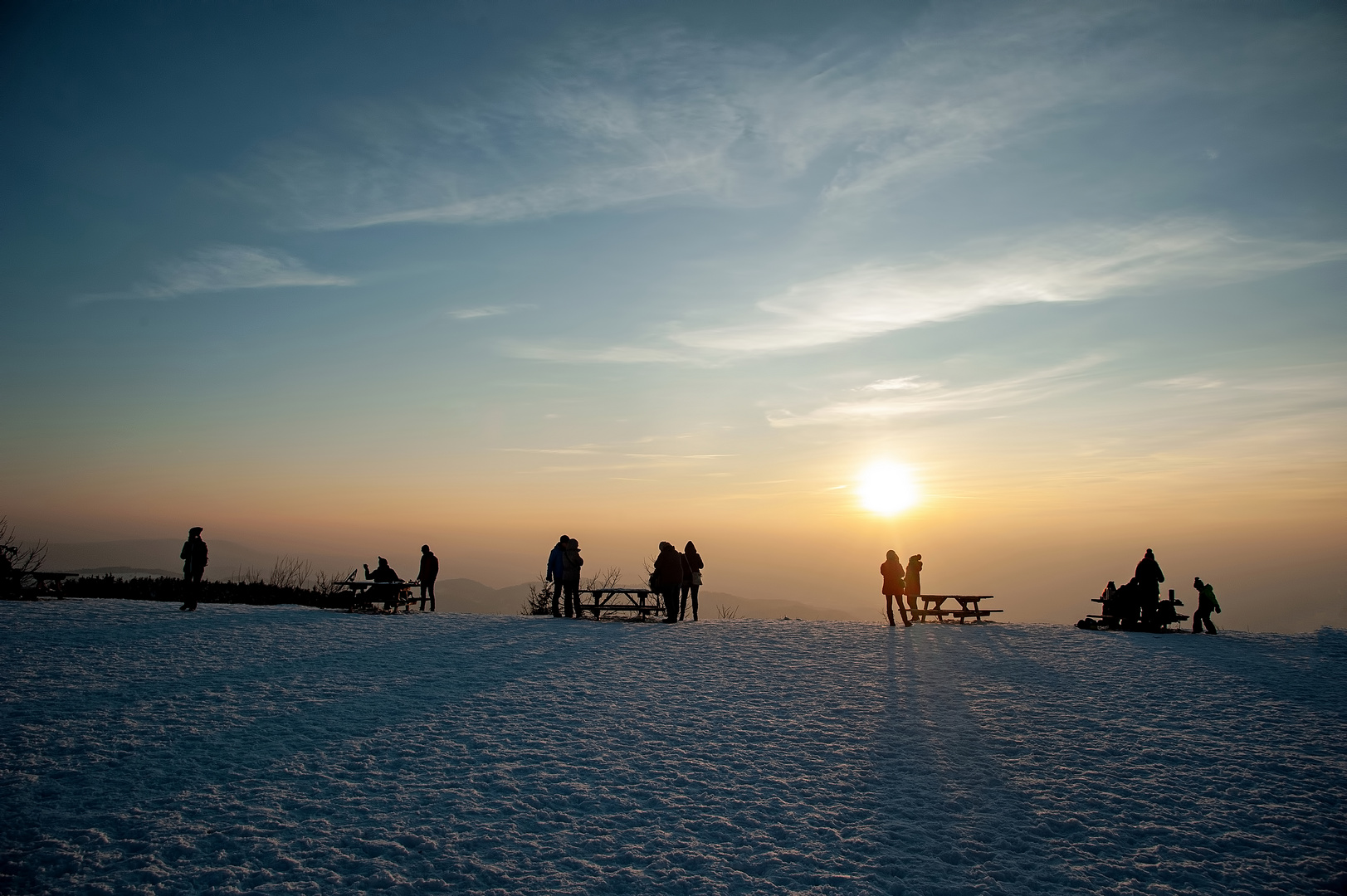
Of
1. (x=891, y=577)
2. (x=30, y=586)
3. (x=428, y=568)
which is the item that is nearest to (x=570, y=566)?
(x=428, y=568)

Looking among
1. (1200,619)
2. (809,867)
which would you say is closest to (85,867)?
(809,867)

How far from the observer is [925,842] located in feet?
23.1

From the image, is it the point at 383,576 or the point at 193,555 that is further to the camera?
the point at 383,576

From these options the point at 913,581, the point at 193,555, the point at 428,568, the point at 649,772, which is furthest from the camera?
the point at 428,568

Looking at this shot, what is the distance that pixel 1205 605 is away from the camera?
765 inches

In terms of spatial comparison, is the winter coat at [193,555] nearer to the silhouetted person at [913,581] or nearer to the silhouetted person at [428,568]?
the silhouetted person at [428,568]

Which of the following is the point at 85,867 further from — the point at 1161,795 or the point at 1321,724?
the point at 1321,724

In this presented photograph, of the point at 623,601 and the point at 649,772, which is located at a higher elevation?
the point at 623,601

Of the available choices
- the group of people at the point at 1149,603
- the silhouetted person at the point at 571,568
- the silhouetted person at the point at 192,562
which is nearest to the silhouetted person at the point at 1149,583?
the group of people at the point at 1149,603

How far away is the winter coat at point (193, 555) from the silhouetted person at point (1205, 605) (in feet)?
86.8

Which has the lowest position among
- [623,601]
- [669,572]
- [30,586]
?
[623,601]

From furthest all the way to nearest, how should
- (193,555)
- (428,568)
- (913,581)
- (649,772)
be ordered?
(428,568)
(913,581)
(193,555)
(649,772)

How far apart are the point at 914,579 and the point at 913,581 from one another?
6cm

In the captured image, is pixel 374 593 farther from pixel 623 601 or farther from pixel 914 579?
pixel 914 579
